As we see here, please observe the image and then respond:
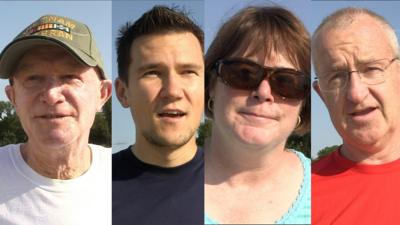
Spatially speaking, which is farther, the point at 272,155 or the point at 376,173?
the point at 376,173

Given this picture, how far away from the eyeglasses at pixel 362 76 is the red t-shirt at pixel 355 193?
0.41 m

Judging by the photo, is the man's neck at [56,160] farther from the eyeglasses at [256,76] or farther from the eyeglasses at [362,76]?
the eyeglasses at [362,76]

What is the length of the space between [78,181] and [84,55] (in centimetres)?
64

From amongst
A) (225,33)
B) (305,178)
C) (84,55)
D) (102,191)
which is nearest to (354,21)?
(225,33)

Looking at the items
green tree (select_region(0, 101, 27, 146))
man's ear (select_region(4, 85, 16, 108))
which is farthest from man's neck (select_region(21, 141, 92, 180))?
man's ear (select_region(4, 85, 16, 108))

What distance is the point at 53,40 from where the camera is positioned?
196 centimetres

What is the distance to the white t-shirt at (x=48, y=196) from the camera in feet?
6.73

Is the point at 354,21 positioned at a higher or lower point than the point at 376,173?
higher

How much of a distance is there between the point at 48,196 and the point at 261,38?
51.3 inches

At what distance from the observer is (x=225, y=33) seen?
6.62 ft

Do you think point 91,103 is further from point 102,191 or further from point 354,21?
point 354,21

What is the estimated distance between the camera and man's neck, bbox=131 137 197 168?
209 centimetres

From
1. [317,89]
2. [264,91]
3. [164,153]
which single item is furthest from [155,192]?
[317,89]

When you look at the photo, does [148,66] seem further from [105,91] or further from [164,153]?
[164,153]
